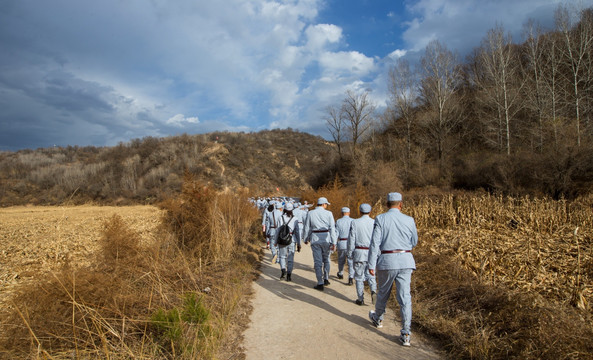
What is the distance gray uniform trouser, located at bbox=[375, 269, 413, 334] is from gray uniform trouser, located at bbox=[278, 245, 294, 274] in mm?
3721

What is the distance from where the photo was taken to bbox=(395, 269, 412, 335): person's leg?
489 cm

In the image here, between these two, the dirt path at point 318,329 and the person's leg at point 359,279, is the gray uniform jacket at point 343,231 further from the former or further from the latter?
the person's leg at point 359,279

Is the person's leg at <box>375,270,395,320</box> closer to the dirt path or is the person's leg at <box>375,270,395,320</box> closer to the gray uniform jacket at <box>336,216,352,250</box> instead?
the dirt path

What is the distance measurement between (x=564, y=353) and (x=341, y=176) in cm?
3047

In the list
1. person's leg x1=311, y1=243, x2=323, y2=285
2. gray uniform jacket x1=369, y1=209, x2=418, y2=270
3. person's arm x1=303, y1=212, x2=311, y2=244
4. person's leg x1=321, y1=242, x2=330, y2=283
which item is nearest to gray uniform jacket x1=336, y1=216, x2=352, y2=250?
person's leg x1=321, y1=242, x2=330, y2=283

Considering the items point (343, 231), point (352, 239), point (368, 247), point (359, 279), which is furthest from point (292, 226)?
point (359, 279)

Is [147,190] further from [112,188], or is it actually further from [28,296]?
[28,296]

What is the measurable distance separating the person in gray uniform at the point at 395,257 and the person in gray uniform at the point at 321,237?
2.76 meters

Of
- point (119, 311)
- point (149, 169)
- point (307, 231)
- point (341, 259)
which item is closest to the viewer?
point (119, 311)

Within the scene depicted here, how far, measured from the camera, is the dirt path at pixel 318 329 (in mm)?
4660

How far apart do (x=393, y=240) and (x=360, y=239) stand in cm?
224

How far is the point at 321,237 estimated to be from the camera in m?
8.37

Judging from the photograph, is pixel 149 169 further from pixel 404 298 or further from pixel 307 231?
pixel 404 298

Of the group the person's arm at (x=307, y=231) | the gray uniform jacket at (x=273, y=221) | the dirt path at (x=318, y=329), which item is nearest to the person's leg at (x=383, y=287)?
the dirt path at (x=318, y=329)
